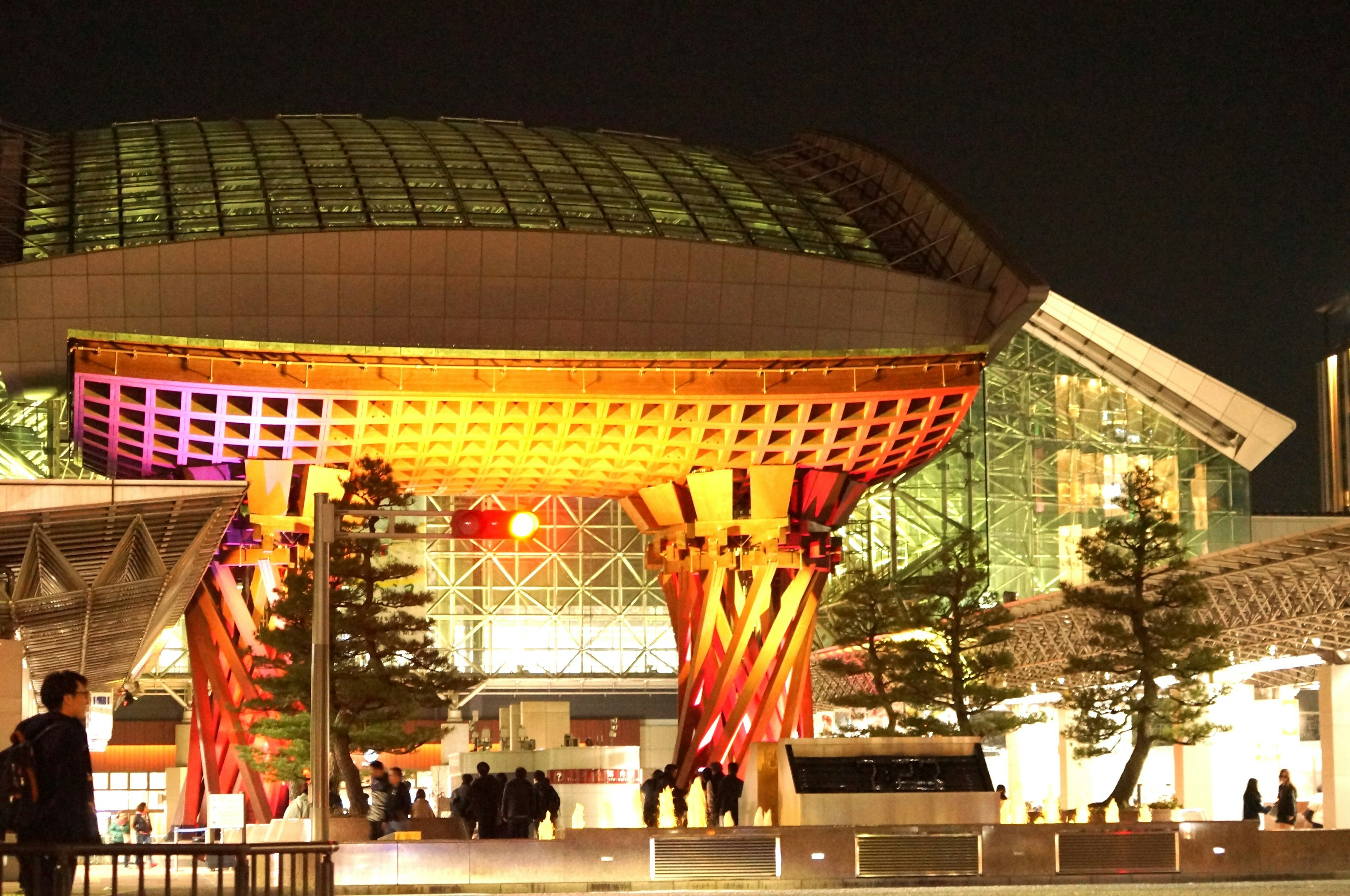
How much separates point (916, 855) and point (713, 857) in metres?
2.71

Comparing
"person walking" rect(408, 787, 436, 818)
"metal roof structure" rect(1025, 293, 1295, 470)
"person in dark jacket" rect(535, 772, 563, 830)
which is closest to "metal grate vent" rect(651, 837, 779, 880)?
"person in dark jacket" rect(535, 772, 563, 830)

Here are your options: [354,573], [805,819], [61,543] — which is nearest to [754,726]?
[354,573]

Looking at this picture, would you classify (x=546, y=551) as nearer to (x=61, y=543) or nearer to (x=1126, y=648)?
(x=1126, y=648)

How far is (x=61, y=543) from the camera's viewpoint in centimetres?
2608

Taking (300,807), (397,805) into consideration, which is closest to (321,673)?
(397,805)

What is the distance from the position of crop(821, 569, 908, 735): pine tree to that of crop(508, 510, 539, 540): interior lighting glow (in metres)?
21.5

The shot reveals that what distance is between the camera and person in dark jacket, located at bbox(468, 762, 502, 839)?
32.8 meters

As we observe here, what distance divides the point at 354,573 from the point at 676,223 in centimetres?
2081

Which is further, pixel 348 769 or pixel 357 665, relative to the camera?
pixel 357 665

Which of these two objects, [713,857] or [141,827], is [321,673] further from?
[141,827]

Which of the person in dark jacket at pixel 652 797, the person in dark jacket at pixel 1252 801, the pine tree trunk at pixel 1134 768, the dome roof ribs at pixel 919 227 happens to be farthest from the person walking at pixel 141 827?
the dome roof ribs at pixel 919 227

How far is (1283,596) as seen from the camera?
131 ft

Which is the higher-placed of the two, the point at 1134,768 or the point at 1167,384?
the point at 1167,384

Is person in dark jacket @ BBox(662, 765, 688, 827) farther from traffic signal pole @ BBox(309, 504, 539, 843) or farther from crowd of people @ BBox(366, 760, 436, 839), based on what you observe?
traffic signal pole @ BBox(309, 504, 539, 843)
